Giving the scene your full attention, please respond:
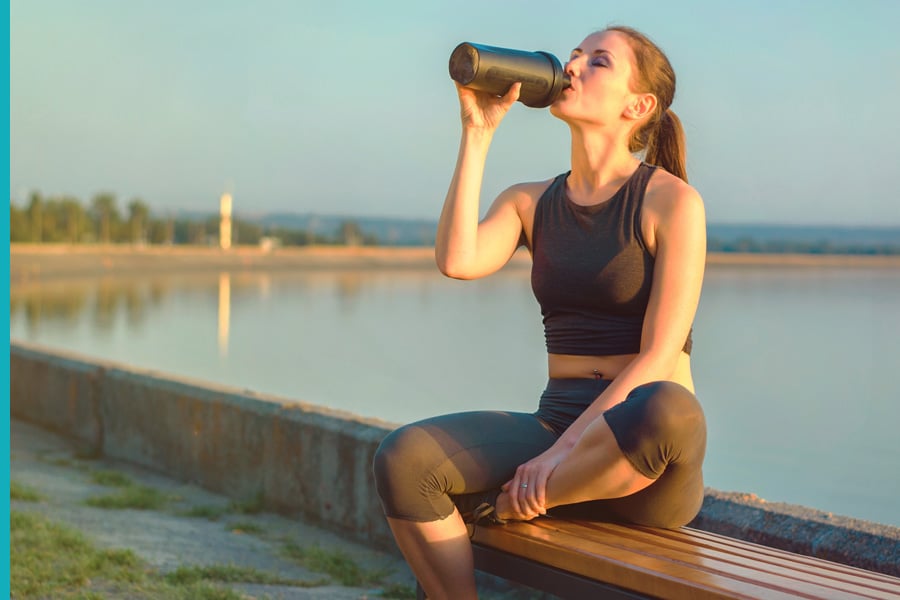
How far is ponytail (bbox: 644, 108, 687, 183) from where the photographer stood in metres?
2.82

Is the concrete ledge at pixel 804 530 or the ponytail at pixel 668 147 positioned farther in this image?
the concrete ledge at pixel 804 530

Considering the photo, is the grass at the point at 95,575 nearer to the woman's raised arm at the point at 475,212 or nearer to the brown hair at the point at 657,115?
the woman's raised arm at the point at 475,212

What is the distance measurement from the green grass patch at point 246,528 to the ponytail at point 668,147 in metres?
2.51

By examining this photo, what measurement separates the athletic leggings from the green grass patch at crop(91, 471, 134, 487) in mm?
3367

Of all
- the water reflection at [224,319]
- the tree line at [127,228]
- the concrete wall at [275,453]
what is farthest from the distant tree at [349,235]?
the concrete wall at [275,453]

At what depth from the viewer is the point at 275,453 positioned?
4906 millimetres

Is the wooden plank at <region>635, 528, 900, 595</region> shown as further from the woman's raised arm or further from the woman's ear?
the woman's ear

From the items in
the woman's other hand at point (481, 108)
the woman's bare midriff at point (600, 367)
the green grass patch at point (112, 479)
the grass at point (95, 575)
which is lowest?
the green grass patch at point (112, 479)

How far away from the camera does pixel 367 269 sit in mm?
70688

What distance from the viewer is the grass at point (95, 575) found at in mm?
3520

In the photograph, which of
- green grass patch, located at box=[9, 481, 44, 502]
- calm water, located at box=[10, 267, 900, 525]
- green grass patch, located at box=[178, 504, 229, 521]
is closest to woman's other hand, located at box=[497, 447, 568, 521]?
green grass patch, located at box=[178, 504, 229, 521]

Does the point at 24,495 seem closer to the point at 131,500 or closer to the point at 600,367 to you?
the point at 131,500

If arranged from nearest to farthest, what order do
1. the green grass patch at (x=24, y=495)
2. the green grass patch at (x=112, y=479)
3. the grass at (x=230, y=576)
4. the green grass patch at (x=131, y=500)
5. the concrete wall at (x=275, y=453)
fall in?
the concrete wall at (x=275, y=453) → the grass at (x=230, y=576) → the green grass patch at (x=24, y=495) → the green grass patch at (x=131, y=500) → the green grass patch at (x=112, y=479)

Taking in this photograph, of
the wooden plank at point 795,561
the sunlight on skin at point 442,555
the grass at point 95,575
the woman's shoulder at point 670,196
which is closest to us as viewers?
the wooden plank at point 795,561
